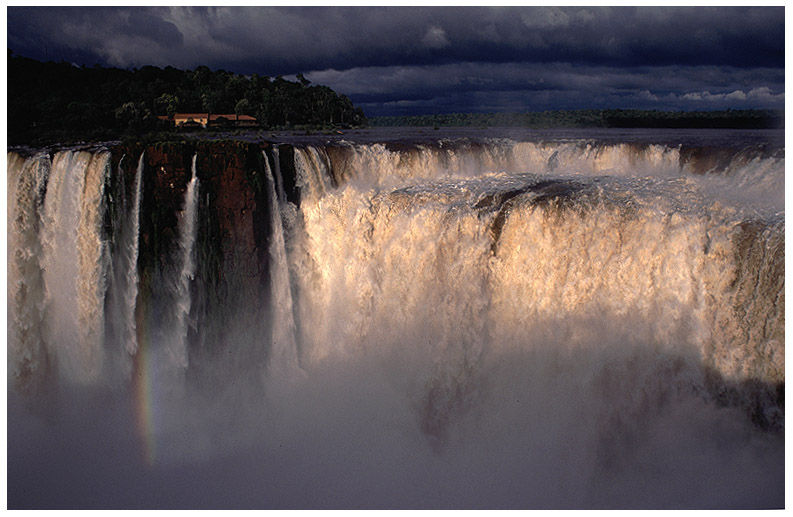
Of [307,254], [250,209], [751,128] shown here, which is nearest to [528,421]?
[307,254]

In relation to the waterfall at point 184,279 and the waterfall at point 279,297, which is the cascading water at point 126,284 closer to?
the waterfall at point 184,279

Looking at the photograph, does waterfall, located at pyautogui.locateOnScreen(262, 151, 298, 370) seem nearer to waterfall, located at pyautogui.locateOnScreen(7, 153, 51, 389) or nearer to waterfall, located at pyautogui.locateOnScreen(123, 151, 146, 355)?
waterfall, located at pyautogui.locateOnScreen(123, 151, 146, 355)

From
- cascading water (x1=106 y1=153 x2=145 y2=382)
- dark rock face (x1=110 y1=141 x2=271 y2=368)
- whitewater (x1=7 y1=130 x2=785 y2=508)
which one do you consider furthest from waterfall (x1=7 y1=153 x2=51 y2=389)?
dark rock face (x1=110 y1=141 x2=271 y2=368)

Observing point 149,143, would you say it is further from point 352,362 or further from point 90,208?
point 352,362

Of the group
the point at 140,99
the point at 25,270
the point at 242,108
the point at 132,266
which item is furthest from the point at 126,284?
the point at 242,108

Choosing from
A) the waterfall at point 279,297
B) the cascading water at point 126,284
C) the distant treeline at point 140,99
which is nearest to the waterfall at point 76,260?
the cascading water at point 126,284
